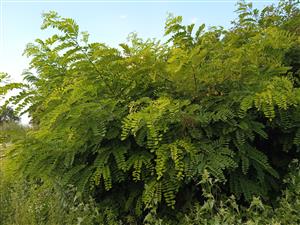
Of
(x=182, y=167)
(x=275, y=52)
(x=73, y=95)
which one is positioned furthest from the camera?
Result: (x=275, y=52)

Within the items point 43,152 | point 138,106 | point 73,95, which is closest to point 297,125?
point 138,106

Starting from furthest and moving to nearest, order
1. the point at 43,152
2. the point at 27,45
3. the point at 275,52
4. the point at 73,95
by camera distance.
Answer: the point at 27,45, the point at 275,52, the point at 43,152, the point at 73,95

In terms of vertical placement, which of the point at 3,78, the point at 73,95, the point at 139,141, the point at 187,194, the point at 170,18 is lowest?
the point at 187,194

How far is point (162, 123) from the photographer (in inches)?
115

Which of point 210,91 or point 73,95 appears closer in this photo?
point 73,95

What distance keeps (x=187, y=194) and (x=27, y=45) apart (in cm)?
225

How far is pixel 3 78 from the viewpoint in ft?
11.1

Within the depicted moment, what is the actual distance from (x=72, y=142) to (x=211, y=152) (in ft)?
4.09

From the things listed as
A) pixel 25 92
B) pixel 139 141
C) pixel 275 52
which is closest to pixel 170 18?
pixel 275 52

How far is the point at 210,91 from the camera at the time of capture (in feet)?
11.1

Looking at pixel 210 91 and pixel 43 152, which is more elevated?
pixel 210 91

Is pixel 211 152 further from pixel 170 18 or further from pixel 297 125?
pixel 170 18

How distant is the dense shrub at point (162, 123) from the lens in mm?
2957

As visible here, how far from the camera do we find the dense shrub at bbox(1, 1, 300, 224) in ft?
9.70
